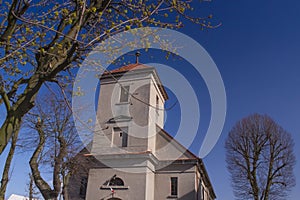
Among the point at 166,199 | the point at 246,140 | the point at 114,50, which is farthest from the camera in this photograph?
the point at 246,140

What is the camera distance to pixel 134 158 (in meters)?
17.7

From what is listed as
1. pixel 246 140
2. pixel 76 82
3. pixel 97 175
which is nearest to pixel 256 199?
pixel 246 140

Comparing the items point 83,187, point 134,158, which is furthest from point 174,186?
point 83,187

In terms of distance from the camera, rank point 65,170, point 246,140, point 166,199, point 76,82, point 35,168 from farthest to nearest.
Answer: point 246,140, point 166,199, point 65,170, point 35,168, point 76,82

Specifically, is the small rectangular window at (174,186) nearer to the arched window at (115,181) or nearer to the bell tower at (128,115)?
the bell tower at (128,115)

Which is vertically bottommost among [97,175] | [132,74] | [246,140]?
[97,175]

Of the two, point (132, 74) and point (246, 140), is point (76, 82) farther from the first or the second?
point (246, 140)

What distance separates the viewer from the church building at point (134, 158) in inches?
687

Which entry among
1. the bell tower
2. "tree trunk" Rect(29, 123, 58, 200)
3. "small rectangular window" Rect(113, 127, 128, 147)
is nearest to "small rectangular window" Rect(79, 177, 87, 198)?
the bell tower

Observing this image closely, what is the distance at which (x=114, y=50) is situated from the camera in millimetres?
4395

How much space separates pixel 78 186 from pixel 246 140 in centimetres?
1257

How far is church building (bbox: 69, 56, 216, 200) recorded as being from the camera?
57.2 feet

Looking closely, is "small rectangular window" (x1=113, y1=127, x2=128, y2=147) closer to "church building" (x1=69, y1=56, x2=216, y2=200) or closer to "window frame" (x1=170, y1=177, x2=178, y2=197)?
"church building" (x1=69, y1=56, x2=216, y2=200)

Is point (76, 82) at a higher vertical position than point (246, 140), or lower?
lower
